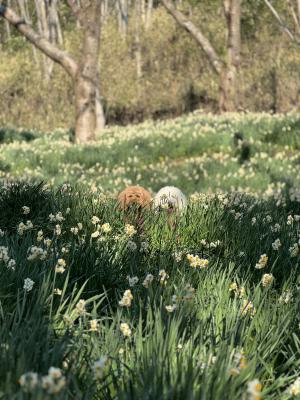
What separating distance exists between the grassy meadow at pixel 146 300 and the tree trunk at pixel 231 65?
11926 mm

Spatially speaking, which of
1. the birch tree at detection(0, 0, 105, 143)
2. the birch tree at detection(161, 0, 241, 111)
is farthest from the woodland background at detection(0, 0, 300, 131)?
the birch tree at detection(0, 0, 105, 143)

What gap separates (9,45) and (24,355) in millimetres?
38085

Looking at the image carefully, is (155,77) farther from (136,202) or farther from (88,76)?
(136,202)

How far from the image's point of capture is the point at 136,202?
4.90m

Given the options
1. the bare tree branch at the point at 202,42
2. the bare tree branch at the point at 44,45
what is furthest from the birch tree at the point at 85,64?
the bare tree branch at the point at 202,42

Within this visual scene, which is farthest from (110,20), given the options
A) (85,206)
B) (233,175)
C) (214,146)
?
(85,206)

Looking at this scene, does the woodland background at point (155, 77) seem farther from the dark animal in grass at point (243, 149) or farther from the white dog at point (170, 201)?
the white dog at point (170, 201)

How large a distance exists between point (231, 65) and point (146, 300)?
1623 centimetres

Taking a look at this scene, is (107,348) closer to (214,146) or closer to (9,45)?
(214,146)

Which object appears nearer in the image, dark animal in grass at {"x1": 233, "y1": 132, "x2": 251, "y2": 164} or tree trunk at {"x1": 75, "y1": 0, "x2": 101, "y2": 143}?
dark animal in grass at {"x1": 233, "y1": 132, "x2": 251, "y2": 164}

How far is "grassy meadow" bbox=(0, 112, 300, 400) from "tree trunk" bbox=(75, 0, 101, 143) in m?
8.21

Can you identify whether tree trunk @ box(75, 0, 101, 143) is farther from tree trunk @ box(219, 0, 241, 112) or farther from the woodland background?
the woodland background

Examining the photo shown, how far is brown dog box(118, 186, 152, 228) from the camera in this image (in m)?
4.49

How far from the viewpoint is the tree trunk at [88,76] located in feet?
45.0
